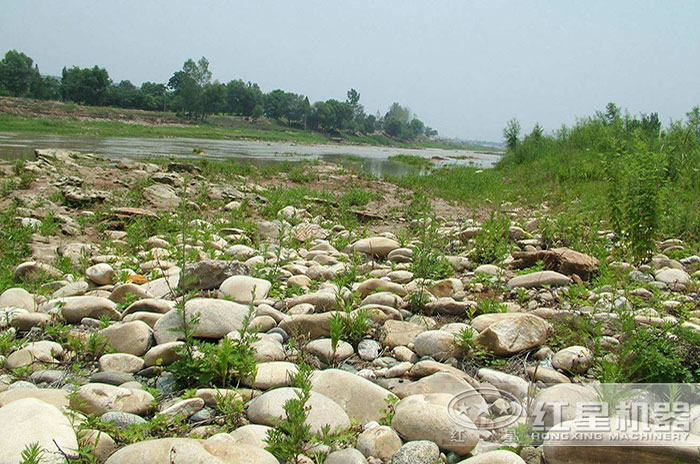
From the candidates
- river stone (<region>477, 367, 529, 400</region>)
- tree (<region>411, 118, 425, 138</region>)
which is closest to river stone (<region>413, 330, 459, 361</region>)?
river stone (<region>477, 367, 529, 400</region>)

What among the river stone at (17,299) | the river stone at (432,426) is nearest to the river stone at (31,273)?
the river stone at (17,299)

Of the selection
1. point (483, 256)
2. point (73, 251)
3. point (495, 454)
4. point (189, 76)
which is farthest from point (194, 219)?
point (189, 76)

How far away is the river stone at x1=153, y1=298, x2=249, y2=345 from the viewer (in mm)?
3012

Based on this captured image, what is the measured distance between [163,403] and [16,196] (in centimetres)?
689

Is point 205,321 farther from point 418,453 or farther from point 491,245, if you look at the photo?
point 491,245

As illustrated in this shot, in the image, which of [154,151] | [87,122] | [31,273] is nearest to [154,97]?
[87,122]

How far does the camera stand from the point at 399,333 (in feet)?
10.6

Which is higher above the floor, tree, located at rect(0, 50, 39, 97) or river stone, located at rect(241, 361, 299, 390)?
tree, located at rect(0, 50, 39, 97)

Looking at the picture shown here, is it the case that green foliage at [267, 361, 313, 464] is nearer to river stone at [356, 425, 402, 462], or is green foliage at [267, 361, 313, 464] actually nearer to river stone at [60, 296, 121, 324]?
river stone at [356, 425, 402, 462]

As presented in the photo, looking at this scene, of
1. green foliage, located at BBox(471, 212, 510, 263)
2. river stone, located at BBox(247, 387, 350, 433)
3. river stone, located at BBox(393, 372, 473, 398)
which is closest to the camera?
river stone, located at BBox(247, 387, 350, 433)

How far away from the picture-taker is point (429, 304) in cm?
375

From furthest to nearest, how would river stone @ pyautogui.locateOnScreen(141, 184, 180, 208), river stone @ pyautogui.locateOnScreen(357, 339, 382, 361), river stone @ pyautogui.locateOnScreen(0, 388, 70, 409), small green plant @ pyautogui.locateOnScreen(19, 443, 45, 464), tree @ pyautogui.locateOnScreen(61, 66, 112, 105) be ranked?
tree @ pyautogui.locateOnScreen(61, 66, 112, 105)
river stone @ pyautogui.locateOnScreen(141, 184, 180, 208)
river stone @ pyautogui.locateOnScreen(357, 339, 382, 361)
river stone @ pyautogui.locateOnScreen(0, 388, 70, 409)
small green plant @ pyautogui.locateOnScreen(19, 443, 45, 464)

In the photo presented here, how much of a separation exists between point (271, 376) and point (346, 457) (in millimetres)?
782

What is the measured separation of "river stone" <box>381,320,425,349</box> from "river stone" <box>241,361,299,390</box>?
0.74 m
